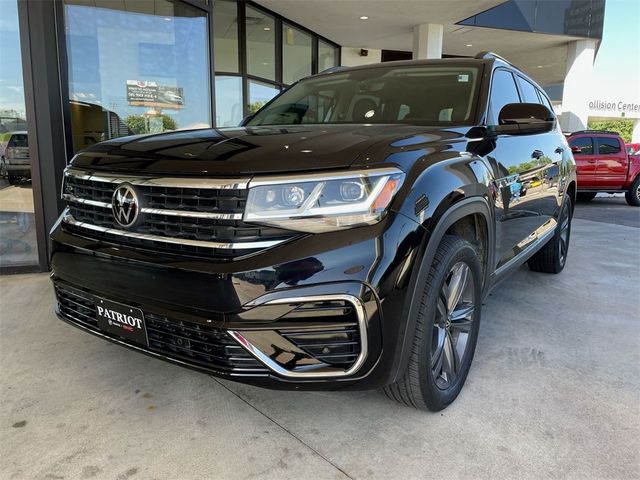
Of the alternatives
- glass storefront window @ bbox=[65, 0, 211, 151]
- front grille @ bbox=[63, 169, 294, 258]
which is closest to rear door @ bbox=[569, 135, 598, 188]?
glass storefront window @ bbox=[65, 0, 211, 151]

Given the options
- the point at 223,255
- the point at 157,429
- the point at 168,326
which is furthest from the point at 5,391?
the point at 223,255

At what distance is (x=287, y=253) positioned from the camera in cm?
170

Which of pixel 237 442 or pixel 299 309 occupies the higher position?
pixel 299 309

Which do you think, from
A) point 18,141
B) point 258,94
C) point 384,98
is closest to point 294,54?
point 258,94

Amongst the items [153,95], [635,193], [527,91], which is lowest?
[635,193]

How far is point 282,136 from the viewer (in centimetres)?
213

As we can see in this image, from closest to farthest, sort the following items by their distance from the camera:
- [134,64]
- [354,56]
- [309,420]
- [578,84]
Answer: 1. [309,420]
2. [134,64]
3. [354,56]
4. [578,84]

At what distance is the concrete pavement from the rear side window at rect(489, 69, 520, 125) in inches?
54.8

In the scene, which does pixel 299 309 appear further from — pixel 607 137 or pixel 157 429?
pixel 607 137

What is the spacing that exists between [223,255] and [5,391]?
5.16 feet

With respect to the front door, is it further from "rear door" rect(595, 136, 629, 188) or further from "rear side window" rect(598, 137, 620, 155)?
"rear side window" rect(598, 137, 620, 155)

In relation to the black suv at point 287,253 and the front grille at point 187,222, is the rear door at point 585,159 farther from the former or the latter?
the front grille at point 187,222

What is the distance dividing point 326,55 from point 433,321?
42.9 feet

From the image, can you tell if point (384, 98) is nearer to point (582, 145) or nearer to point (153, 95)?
point (153, 95)
